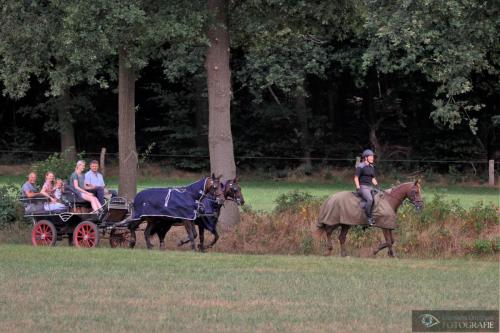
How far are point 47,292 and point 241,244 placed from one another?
929 centimetres

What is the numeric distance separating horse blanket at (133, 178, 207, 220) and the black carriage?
82 cm

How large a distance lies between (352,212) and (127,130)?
7.33 meters

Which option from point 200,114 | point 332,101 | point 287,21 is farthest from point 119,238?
point 332,101

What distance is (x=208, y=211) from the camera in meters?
19.6

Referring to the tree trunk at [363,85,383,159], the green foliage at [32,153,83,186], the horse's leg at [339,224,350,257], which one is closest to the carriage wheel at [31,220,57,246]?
the green foliage at [32,153,83,186]

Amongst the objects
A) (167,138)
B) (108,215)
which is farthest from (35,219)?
(167,138)

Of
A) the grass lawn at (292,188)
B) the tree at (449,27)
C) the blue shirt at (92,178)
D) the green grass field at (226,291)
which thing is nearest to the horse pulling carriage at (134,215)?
the blue shirt at (92,178)

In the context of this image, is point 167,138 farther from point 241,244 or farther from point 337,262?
point 337,262

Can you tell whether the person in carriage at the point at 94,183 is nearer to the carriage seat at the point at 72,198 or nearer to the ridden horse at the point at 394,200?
the carriage seat at the point at 72,198

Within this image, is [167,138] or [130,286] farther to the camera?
[167,138]

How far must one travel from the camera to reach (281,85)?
40.4 meters

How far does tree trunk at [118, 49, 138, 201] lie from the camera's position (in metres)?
24.1

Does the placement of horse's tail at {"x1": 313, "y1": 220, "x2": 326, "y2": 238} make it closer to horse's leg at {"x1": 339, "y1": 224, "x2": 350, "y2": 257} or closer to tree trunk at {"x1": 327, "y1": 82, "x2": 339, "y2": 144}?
horse's leg at {"x1": 339, "y1": 224, "x2": 350, "y2": 257}

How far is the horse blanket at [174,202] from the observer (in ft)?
64.0
